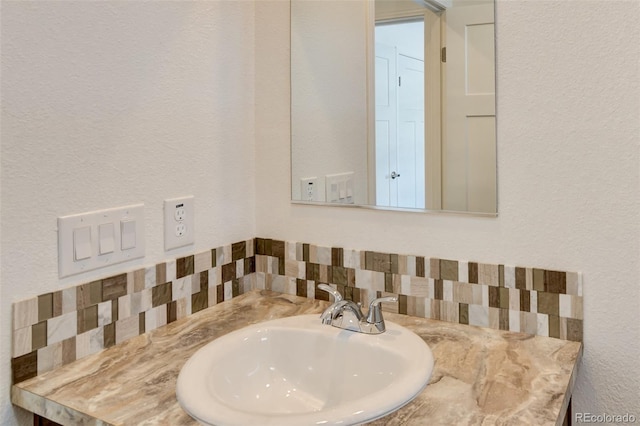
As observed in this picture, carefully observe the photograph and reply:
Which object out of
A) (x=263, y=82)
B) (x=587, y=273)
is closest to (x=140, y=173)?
(x=263, y=82)

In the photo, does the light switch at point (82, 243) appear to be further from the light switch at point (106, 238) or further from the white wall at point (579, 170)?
the white wall at point (579, 170)

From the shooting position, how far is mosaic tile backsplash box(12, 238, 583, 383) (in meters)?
0.90

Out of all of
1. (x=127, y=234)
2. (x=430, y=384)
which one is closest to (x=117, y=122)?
(x=127, y=234)

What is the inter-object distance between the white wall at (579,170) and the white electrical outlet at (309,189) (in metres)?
0.36

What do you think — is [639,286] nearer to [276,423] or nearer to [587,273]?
[587,273]

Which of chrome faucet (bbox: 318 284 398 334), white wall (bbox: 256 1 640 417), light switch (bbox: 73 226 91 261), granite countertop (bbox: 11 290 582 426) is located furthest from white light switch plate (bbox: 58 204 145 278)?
white wall (bbox: 256 1 640 417)

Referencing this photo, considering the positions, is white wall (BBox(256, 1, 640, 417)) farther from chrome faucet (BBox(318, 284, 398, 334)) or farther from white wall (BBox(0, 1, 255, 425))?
white wall (BBox(0, 1, 255, 425))

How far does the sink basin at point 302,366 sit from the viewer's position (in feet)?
2.88

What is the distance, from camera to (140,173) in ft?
3.43

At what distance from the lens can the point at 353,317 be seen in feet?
3.42

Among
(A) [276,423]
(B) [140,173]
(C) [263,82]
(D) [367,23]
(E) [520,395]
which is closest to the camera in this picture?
(A) [276,423]

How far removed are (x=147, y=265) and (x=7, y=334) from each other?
296 millimetres

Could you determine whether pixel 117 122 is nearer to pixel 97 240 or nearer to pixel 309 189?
pixel 97 240

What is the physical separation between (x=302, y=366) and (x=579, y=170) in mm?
669
